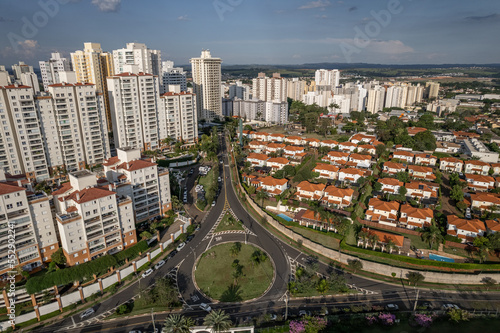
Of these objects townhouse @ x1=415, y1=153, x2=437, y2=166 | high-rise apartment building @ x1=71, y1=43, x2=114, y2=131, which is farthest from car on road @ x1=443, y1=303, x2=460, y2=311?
high-rise apartment building @ x1=71, y1=43, x2=114, y2=131

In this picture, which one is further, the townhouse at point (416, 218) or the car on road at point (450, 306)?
the townhouse at point (416, 218)

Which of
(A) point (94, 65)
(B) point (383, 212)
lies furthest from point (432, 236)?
(A) point (94, 65)

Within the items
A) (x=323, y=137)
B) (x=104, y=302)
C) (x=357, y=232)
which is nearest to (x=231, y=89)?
(x=323, y=137)

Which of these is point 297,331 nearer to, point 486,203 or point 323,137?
point 486,203

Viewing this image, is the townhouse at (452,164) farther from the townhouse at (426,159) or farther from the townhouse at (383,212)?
the townhouse at (383,212)

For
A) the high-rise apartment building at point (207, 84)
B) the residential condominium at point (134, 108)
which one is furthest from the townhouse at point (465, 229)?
the high-rise apartment building at point (207, 84)
